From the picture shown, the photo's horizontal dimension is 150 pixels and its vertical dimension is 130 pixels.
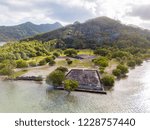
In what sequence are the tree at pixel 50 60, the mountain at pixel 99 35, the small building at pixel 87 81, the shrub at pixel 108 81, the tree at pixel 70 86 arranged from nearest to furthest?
the tree at pixel 70 86
the small building at pixel 87 81
the shrub at pixel 108 81
the tree at pixel 50 60
the mountain at pixel 99 35

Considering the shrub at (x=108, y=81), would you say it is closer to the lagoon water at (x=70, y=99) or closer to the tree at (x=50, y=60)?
the lagoon water at (x=70, y=99)

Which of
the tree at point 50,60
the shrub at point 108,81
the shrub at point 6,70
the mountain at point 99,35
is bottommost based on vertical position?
the shrub at point 108,81

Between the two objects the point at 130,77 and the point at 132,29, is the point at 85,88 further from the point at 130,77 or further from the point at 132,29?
the point at 132,29

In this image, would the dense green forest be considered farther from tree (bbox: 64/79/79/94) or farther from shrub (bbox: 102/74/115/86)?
tree (bbox: 64/79/79/94)

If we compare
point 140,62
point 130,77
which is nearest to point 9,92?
point 130,77

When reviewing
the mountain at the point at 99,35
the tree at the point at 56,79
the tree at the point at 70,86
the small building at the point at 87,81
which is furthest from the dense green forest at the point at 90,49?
the tree at the point at 56,79
